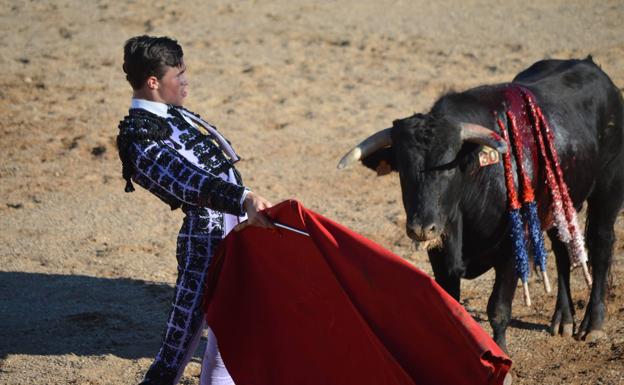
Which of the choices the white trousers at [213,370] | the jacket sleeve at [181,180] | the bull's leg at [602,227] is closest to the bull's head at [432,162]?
the white trousers at [213,370]

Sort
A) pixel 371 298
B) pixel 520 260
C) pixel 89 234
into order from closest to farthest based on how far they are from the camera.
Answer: pixel 371 298, pixel 520 260, pixel 89 234

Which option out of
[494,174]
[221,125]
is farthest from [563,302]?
[221,125]

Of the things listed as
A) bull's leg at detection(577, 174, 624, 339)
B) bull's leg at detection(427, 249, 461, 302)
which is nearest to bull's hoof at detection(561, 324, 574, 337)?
bull's leg at detection(577, 174, 624, 339)

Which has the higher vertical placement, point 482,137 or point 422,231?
point 482,137

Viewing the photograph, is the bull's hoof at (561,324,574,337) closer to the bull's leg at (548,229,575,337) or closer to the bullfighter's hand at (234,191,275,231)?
the bull's leg at (548,229,575,337)

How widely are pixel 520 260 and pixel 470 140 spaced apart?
0.67m

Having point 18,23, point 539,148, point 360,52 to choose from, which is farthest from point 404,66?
point 539,148

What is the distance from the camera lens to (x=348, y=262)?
357cm

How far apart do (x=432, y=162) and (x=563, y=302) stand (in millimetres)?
1535

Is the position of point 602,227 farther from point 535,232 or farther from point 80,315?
point 80,315

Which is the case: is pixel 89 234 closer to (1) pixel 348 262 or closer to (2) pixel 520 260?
(2) pixel 520 260

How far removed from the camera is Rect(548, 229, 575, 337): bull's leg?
5.50 m

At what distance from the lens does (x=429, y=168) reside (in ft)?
14.7

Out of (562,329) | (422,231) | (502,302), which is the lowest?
(562,329)
